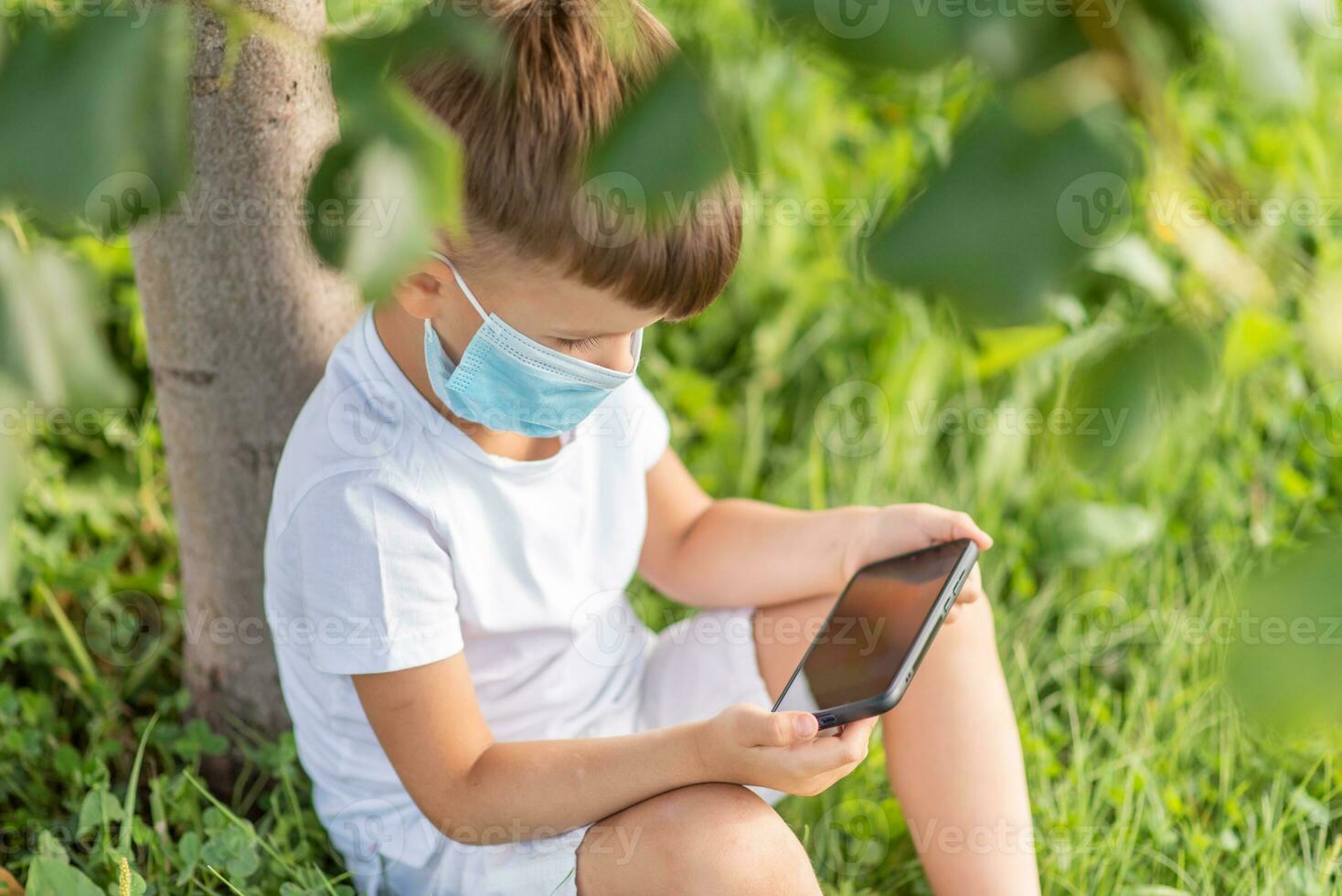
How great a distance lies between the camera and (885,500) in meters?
2.05

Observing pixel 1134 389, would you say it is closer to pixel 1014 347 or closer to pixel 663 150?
pixel 663 150

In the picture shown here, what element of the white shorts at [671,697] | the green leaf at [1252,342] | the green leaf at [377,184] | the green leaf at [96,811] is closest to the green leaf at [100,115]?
the green leaf at [377,184]

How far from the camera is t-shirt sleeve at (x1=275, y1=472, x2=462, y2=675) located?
1.24 meters

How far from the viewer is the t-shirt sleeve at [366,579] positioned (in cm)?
124

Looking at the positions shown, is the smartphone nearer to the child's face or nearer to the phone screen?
the phone screen

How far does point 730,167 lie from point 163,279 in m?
1.15

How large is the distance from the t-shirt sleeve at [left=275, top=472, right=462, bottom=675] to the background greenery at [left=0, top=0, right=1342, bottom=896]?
0.77ft

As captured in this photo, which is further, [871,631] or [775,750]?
[871,631]

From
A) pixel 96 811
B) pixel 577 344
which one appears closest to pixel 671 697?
pixel 577 344

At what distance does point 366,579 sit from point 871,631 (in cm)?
53

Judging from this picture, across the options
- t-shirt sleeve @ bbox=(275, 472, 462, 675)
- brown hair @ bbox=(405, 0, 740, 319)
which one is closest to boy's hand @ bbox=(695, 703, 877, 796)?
t-shirt sleeve @ bbox=(275, 472, 462, 675)

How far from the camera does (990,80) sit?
17.7 inches

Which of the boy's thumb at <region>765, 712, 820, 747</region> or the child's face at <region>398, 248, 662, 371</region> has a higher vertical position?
the child's face at <region>398, 248, 662, 371</region>

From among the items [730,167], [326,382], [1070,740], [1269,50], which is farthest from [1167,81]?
[1070,740]
